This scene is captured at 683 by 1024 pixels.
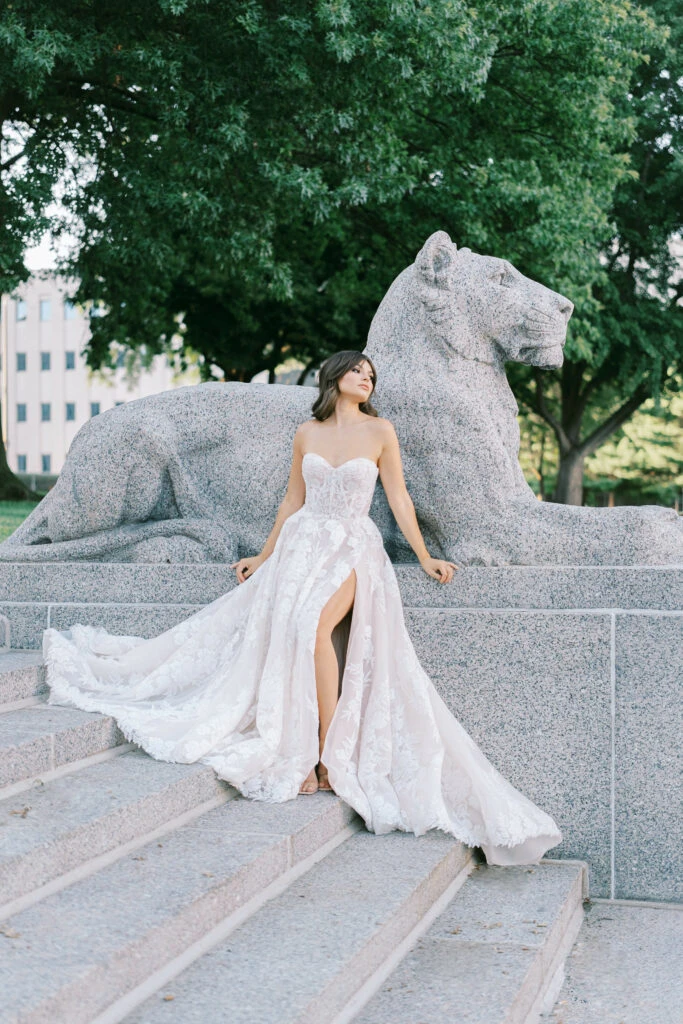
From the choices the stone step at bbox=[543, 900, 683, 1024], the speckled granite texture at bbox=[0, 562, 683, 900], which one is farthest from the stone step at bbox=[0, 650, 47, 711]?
the stone step at bbox=[543, 900, 683, 1024]

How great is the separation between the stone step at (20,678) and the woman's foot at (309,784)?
134 cm

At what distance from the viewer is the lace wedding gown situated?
15.4ft

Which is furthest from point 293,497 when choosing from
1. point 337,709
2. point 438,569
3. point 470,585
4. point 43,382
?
point 43,382

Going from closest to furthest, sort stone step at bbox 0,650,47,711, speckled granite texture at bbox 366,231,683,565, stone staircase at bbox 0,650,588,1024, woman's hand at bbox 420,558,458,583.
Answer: stone staircase at bbox 0,650,588,1024 → stone step at bbox 0,650,47,711 → woman's hand at bbox 420,558,458,583 → speckled granite texture at bbox 366,231,683,565

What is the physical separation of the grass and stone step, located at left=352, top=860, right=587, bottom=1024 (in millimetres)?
7079

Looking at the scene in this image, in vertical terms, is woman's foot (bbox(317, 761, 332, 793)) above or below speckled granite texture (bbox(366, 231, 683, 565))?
below

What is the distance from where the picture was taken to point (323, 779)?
4.80m

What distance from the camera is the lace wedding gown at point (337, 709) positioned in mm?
4695

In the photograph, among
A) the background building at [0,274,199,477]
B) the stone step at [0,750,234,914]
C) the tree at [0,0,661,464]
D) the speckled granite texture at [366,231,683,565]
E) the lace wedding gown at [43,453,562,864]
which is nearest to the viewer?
the stone step at [0,750,234,914]

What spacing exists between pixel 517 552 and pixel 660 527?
672 mm

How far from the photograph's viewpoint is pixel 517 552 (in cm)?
534

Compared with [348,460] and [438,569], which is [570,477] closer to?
[438,569]

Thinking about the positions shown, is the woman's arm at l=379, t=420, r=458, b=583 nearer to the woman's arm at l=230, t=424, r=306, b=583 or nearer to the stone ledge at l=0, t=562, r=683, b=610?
the stone ledge at l=0, t=562, r=683, b=610

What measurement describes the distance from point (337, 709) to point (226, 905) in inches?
51.9
